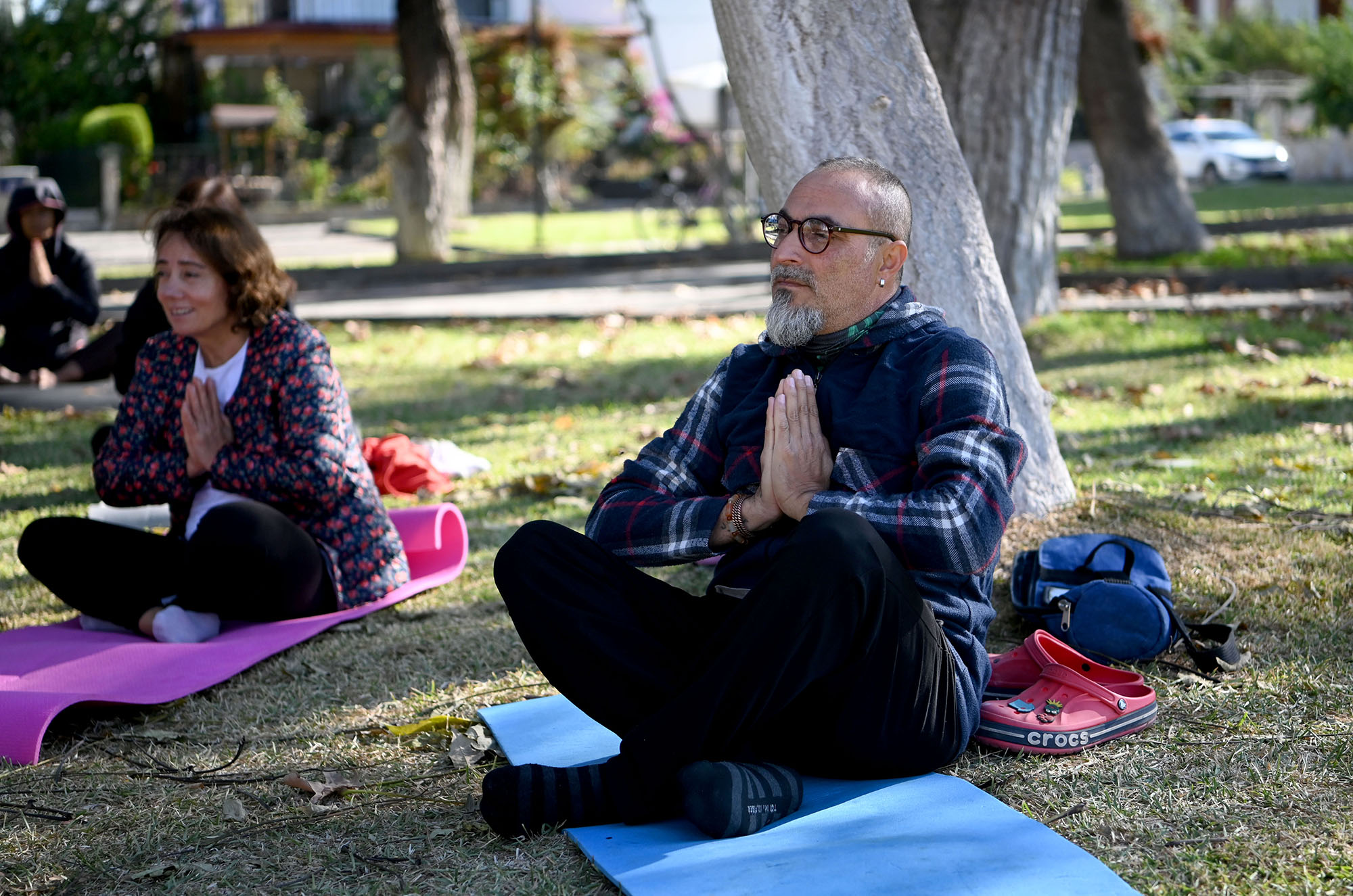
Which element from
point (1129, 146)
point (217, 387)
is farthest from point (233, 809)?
point (1129, 146)

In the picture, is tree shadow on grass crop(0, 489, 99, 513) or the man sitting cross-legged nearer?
the man sitting cross-legged

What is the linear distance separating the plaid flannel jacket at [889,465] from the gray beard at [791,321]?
96 mm

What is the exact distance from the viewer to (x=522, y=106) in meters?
28.9

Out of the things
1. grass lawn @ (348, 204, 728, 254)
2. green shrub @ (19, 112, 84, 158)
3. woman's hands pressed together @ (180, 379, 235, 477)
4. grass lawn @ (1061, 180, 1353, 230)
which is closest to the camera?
woman's hands pressed together @ (180, 379, 235, 477)

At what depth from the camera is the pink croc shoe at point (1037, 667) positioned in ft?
11.7

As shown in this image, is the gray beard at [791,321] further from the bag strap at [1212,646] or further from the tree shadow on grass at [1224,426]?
the tree shadow on grass at [1224,426]

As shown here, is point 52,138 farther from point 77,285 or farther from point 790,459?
point 790,459

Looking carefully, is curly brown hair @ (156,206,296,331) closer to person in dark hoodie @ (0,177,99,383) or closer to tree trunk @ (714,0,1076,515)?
tree trunk @ (714,0,1076,515)

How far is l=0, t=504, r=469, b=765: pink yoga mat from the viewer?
373cm

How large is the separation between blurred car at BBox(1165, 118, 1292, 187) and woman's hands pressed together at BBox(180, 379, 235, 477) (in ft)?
109

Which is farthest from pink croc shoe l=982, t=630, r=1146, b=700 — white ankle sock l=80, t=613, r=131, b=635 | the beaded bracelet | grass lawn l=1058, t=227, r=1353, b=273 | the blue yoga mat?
grass lawn l=1058, t=227, r=1353, b=273

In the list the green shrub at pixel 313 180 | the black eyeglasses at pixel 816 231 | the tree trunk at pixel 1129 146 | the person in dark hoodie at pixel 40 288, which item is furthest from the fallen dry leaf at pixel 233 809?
the green shrub at pixel 313 180

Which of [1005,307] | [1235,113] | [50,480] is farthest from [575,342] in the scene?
[1235,113]

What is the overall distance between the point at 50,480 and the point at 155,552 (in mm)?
2843
